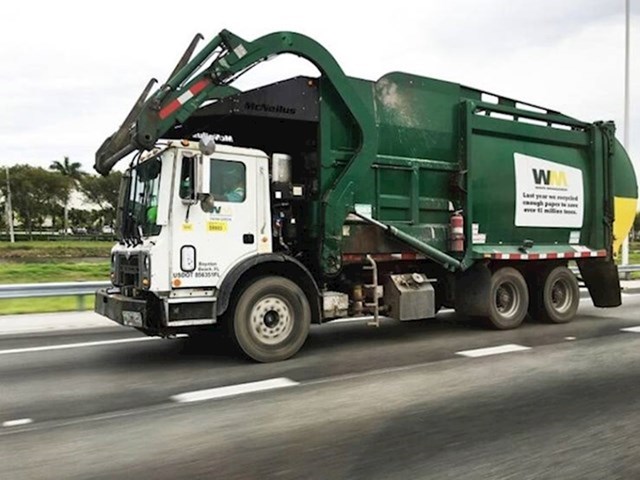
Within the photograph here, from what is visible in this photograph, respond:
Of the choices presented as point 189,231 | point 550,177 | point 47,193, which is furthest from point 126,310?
point 47,193

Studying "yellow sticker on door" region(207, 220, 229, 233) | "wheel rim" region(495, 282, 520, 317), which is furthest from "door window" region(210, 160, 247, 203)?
"wheel rim" region(495, 282, 520, 317)

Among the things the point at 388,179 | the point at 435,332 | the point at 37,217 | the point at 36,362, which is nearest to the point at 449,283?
the point at 435,332

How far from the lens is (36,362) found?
23.6 ft

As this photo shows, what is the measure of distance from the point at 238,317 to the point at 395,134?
3.45 metres

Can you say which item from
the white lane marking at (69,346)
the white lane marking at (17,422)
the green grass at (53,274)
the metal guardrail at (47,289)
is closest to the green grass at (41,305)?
the metal guardrail at (47,289)

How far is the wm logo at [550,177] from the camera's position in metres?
10.0

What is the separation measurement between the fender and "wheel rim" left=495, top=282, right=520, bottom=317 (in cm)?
351

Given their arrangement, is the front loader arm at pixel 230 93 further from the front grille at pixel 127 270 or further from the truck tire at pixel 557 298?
the truck tire at pixel 557 298

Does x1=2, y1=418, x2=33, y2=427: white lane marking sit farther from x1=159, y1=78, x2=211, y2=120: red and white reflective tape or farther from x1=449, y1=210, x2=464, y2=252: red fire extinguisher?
x1=449, y1=210, x2=464, y2=252: red fire extinguisher

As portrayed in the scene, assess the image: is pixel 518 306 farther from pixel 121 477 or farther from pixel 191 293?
pixel 121 477

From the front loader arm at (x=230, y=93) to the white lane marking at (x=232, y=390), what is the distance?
1.99 metres

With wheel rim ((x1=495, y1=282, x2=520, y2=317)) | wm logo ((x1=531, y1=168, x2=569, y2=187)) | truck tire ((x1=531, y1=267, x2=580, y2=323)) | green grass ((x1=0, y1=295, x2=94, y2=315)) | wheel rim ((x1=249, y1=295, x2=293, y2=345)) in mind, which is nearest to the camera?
wheel rim ((x1=249, y1=295, x2=293, y2=345))

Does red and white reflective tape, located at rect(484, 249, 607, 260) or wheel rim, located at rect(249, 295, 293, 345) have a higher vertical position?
red and white reflective tape, located at rect(484, 249, 607, 260)

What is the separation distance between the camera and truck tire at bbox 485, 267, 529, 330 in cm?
940
